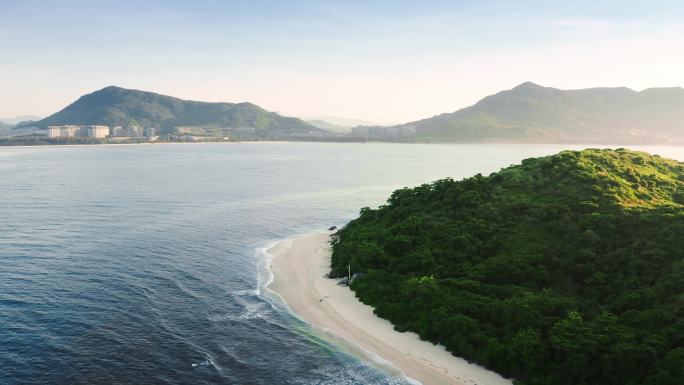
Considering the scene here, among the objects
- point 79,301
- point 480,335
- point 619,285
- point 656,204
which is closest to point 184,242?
point 79,301

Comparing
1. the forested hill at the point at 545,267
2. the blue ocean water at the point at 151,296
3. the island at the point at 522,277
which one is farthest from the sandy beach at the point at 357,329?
the blue ocean water at the point at 151,296

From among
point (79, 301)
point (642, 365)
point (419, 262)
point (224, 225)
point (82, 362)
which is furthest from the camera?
point (224, 225)

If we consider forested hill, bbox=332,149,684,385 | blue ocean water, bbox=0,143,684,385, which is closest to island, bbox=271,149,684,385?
forested hill, bbox=332,149,684,385

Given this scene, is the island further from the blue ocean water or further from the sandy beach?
the blue ocean water

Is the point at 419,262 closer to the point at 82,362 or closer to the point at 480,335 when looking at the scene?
the point at 480,335

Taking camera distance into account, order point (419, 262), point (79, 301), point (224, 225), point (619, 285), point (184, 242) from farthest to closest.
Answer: point (224, 225)
point (184, 242)
point (419, 262)
point (79, 301)
point (619, 285)

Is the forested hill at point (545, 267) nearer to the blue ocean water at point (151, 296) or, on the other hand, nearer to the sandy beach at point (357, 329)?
the sandy beach at point (357, 329)

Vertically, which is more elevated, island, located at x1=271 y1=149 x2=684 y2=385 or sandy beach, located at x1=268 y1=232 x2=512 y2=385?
island, located at x1=271 y1=149 x2=684 y2=385
